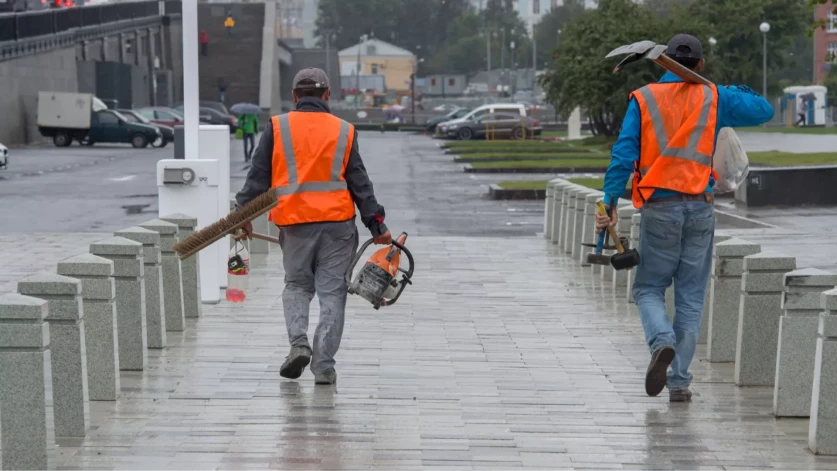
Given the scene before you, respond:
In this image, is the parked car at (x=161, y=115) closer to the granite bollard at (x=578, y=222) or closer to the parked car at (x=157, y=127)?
the parked car at (x=157, y=127)

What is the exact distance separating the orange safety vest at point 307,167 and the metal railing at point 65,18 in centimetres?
4677

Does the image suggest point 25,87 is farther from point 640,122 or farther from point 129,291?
point 640,122

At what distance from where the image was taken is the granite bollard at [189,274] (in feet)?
35.3

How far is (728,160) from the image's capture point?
7.95 meters

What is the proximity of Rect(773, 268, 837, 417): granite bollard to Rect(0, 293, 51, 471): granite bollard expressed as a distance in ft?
Answer: 12.4

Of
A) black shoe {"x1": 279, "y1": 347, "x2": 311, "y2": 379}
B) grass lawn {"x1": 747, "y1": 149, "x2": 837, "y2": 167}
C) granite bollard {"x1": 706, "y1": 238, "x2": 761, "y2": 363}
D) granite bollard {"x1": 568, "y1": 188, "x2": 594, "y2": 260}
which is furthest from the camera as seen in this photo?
grass lawn {"x1": 747, "y1": 149, "x2": 837, "y2": 167}

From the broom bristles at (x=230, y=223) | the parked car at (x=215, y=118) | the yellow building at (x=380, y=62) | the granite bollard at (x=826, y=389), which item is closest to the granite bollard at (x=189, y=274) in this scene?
the broom bristles at (x=230, y=223)

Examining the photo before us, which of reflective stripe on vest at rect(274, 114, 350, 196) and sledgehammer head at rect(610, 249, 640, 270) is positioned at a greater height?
reflective stripe on vest at rect(274, 114, 350, 196)

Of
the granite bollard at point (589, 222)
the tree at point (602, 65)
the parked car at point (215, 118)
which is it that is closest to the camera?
Answer: the granite bollard at point (589, 222)

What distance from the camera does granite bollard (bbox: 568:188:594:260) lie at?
15.4 metres

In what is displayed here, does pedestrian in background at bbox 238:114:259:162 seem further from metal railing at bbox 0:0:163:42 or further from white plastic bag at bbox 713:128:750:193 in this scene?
white plastic bag at bbox 713:128:750:193

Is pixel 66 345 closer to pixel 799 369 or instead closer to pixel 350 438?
pixel 350 438

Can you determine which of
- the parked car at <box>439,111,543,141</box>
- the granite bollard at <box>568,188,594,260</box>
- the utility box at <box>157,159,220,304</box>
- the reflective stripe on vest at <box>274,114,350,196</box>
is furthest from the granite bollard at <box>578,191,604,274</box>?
the parked car at <box>439,111,543,141</box>

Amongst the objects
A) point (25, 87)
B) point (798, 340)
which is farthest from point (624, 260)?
point (25, 87)
